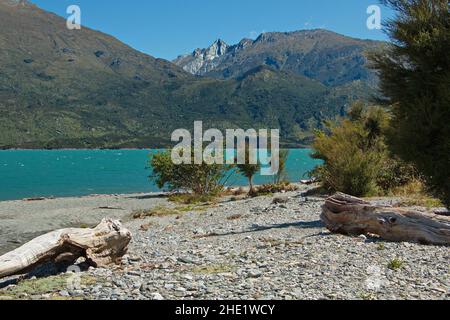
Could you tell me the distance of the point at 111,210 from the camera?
35031mm

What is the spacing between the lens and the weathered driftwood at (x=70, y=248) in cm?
913

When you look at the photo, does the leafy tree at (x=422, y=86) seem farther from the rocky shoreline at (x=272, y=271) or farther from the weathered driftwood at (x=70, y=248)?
the weathered driftwood at (x=70, y=248)

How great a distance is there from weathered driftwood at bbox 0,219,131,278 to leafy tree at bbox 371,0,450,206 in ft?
32.3

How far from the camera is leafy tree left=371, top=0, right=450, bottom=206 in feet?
45.4

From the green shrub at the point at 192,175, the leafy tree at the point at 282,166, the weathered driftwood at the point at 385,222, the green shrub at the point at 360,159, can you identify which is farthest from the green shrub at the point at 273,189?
the weathered driftwood at the point at 385,222

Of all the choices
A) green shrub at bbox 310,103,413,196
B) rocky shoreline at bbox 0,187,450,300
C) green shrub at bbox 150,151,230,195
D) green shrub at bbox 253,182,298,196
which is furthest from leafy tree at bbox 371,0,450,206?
green shrub at bbox 150,151,230,195

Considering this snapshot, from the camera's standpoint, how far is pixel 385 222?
12336mm

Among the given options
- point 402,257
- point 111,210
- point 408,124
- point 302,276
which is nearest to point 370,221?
point 402,257

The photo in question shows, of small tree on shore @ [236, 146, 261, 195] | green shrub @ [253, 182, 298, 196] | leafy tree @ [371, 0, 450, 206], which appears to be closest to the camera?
leafy tree @ [371, 0, 450, 206]

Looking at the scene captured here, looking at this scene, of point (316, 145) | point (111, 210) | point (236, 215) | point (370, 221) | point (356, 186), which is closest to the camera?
point (370, 221)

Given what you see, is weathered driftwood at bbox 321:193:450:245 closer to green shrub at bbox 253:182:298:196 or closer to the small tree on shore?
green shrub at bbox 253:182:298:196

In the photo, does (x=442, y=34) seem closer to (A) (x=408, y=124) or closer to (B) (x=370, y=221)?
(A) (x=408, y=124)

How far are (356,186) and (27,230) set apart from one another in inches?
752
